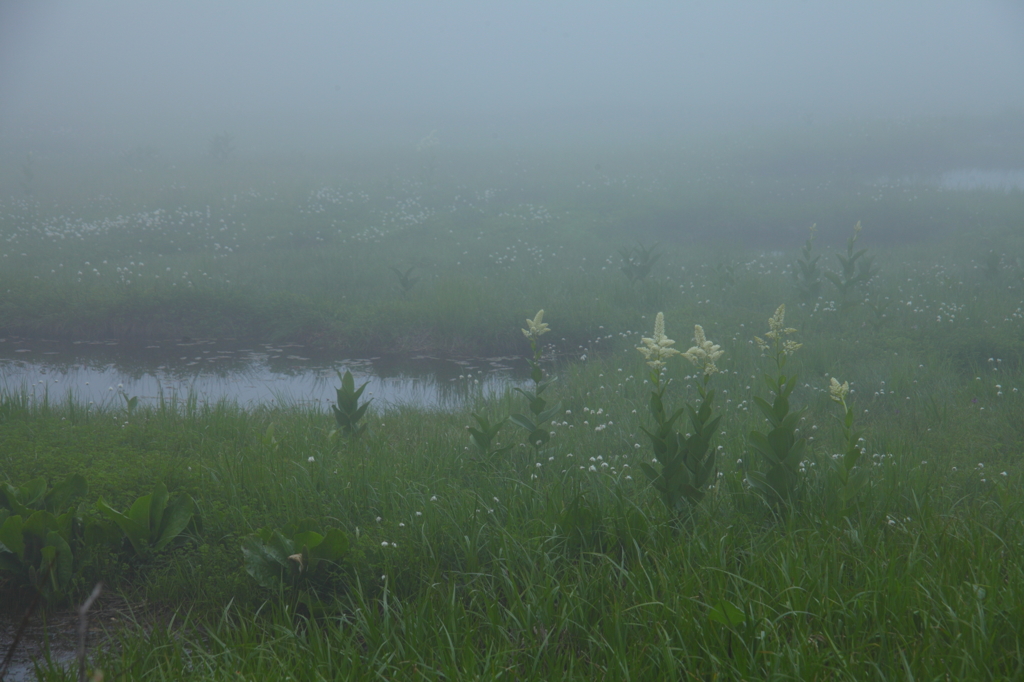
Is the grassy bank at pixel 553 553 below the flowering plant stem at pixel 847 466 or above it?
below

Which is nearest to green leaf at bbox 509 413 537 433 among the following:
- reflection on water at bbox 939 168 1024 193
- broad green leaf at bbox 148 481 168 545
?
broad green leaf at bbox 148 481 168 545

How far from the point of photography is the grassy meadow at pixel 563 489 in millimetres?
2391

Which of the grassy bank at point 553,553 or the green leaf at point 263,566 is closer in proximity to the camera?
the grassy bank at point 553,553

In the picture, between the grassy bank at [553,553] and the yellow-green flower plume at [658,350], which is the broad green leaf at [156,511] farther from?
the yellow-green flower plume at [658,350]

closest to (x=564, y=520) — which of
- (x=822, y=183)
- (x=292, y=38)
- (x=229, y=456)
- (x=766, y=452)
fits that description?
(x=766, y=452)

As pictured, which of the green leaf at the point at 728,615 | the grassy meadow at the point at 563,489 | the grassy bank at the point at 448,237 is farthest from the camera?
the grassy bank at the point at 448,237

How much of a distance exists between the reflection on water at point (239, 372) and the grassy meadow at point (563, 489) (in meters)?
0.56

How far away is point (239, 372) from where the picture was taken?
882 cm

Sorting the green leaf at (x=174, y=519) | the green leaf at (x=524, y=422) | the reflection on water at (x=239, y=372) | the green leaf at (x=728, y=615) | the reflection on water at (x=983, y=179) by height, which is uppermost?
the reflection on water at (x=983, y=179)

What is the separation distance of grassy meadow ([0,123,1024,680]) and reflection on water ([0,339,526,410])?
558mm

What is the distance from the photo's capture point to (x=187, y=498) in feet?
11.1

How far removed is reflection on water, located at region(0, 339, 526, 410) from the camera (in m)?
7.73

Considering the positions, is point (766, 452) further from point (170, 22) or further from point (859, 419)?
point (170, 22)

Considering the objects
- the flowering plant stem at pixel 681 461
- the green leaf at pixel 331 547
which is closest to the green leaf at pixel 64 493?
the green leaf at pixel 331 547
